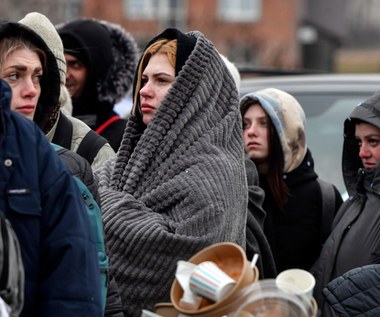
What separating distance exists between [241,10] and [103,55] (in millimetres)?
42528

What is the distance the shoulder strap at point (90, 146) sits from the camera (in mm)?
4980

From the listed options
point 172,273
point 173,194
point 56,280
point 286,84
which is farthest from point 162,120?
point 286,84

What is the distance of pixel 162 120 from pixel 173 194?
11.9 inches

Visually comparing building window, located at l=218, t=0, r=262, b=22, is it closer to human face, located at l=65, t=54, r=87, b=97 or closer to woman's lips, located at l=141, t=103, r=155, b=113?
human face, located at l=65, t=54, r=87, b=97

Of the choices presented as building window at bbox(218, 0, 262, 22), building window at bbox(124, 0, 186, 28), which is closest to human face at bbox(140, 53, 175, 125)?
building window at bbox(124, 0, 186, 28)

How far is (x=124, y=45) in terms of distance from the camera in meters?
6.75

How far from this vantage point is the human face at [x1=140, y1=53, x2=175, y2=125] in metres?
4.62

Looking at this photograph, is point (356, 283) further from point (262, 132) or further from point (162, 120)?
point (262, 132)

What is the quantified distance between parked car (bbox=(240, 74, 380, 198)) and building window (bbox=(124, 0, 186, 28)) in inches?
1558

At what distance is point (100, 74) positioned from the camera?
250 inches

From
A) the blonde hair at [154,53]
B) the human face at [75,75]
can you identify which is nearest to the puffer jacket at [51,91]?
the blonde hair at [154,53]

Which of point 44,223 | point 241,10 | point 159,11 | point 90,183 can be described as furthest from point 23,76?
point 241,10

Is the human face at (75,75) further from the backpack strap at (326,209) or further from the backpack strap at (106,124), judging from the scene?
the backpack strap at (326,209)

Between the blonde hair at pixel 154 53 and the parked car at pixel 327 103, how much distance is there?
2074mm
